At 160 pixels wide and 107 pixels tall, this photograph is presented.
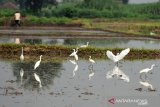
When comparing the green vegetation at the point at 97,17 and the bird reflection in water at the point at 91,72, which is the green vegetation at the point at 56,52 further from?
the green vegetation at the point at 97,17

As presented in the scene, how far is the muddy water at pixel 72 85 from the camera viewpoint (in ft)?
34.1

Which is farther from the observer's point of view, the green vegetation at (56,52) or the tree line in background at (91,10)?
the tree line in background at (91,10)

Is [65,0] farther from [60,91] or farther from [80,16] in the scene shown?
[60,91]

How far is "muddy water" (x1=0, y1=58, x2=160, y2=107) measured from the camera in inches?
409

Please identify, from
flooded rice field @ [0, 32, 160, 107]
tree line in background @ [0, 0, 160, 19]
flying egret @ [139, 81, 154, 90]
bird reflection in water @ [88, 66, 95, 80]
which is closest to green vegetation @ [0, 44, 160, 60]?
flooded rice field @ [0, 32, 160, 107]

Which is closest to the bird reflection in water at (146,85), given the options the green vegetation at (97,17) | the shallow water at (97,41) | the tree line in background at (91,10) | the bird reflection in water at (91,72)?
the bird reflection in water at (91,72)

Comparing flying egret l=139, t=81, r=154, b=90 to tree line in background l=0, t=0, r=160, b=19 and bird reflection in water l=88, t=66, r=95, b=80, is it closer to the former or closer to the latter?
bird reflection in water l=88, t=66, r=95, b=80

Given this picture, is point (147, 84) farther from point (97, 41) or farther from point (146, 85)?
point (97, 41)

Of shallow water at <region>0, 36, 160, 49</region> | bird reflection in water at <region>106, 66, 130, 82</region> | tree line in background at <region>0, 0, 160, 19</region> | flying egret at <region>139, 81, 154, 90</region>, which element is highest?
flying egret at <region>139, 81, 154, 90</region>

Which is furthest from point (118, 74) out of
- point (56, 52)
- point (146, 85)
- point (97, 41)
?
point (97, 41)

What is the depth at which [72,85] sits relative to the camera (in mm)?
12141

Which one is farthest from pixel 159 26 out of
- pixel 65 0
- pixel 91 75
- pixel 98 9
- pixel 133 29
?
pixel 65 0

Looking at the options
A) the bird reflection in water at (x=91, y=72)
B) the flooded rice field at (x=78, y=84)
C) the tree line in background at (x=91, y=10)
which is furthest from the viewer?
the tree line in background at (x=91, y=10)

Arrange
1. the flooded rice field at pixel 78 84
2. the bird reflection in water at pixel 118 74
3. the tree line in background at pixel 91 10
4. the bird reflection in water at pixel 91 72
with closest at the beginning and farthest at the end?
the flooded rice field at pixel 78 84
the bird reflection in water at pixel 118 74
the bird reflection in water at pixel 91 72
the tree line in background at pixel 91 10
